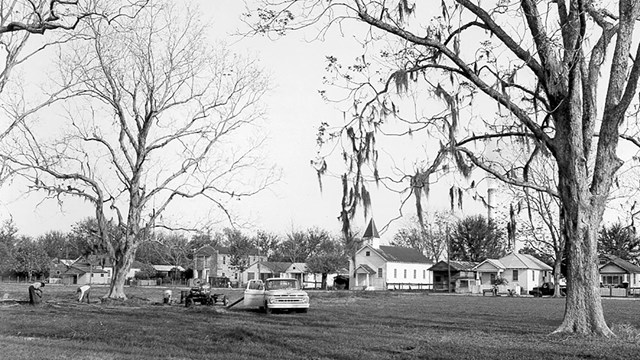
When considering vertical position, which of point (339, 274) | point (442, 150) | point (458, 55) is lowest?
point (339, 274)

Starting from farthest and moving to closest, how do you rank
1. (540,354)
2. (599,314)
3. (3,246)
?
(3,246) < (599,314) < (540,354)

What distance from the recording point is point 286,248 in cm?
10388

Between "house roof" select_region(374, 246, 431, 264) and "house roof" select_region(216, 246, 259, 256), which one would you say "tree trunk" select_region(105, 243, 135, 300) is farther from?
"house roof" select_region(216, 246, 259, 256)

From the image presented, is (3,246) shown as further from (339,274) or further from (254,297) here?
(254,297)

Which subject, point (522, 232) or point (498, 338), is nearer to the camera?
point (498, 338)

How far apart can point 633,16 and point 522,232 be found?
48807 mm

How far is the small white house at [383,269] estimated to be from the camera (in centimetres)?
8375

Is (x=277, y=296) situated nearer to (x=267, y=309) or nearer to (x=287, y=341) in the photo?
(x=267, y=309)

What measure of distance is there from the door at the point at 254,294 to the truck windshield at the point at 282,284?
2.08ft

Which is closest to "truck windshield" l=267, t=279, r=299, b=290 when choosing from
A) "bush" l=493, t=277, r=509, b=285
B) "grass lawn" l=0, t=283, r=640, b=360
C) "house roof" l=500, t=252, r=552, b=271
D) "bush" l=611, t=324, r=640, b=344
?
"grass lawn" l=0, t=283, r=640, b=360

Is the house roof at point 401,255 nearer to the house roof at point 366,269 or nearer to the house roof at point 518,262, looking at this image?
the house roof at point 366,269

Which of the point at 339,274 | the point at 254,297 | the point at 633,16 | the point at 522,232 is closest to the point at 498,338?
the point at 633,16

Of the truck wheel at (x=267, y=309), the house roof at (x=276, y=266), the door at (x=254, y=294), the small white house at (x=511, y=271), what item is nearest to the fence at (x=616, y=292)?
the small white house at (x=511, y=271)

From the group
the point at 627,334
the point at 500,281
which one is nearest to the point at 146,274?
the point at 500,281
